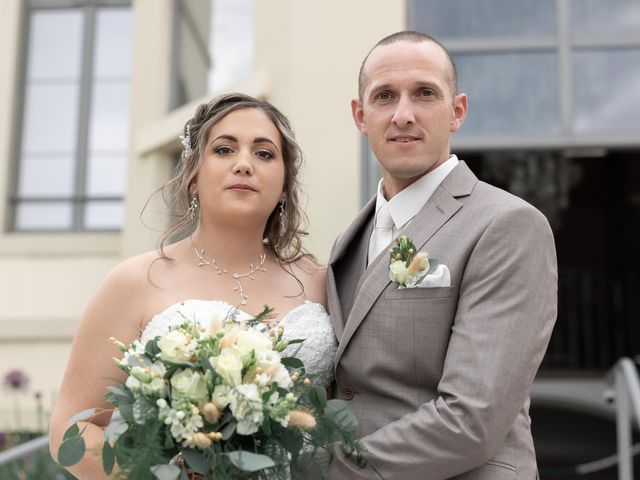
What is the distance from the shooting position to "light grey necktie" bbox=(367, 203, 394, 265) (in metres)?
2.77

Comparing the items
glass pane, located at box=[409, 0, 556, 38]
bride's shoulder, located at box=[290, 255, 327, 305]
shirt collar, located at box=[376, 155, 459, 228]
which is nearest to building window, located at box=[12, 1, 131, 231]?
glass pane, located at box=[409, 0, 556, 38]

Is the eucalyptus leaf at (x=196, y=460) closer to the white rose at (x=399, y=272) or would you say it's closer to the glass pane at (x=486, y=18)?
the white rose at (x=399, y=272)

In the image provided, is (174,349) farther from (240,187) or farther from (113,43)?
(113,43)

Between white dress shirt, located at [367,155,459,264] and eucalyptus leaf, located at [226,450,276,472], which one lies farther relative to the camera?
white dress shirt, located at [367,155,459,264]

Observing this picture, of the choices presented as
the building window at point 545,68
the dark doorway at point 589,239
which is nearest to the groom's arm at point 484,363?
the building window at point 545,68

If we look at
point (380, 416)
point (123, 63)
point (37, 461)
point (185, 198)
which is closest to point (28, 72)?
point (123, 63)

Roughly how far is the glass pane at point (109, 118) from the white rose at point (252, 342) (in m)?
7.73

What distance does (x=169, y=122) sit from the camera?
795cm

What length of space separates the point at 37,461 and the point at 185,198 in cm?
325

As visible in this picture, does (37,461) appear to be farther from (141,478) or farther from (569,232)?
→ (569,232)

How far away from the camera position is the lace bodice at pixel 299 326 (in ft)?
8.73

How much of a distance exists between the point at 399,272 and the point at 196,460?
808mm

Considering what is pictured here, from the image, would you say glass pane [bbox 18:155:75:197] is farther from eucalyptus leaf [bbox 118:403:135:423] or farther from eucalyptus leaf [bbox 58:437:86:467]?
eucalyptus leaf [bbox 118:403:135:423]

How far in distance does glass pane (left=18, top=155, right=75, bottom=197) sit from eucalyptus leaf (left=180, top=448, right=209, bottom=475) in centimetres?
793
